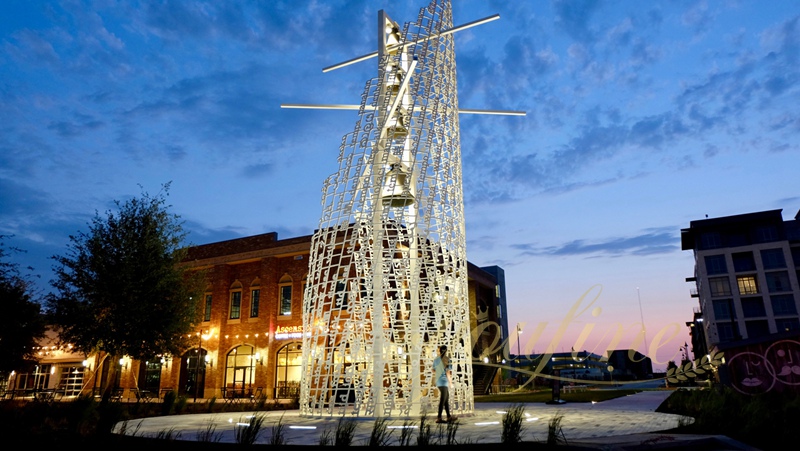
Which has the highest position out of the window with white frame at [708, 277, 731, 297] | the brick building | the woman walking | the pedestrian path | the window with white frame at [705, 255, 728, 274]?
the window with white frame at [705, 255, 728, 274]

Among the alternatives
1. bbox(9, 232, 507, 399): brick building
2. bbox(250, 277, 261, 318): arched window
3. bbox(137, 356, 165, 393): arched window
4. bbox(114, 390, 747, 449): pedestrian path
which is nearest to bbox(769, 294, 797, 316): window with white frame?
bbox(9, 232, 507, 399): brick building

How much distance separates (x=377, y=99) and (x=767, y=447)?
976 centimetres

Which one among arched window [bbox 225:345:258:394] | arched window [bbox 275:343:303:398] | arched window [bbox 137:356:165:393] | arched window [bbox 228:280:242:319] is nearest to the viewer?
arched window [bbox 275:343:303:398]

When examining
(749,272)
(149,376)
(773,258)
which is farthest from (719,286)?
(149,376)

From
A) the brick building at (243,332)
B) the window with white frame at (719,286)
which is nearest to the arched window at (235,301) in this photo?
the brick building at (243,332)

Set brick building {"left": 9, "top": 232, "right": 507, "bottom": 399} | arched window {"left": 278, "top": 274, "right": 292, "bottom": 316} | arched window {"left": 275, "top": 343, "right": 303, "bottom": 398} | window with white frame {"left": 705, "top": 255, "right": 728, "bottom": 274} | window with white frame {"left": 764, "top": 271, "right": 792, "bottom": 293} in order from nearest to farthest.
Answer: arched window {"left": 275, "top": 343, "right": 303, "bottom": 398} → brick building {"left": 9, "top": 232, "right": 507, "bottom": 399} → arched window {"left": 278, "top": 274, "right": 292, "bottom": 316} → window with white frame {"left": 764, "top": 271, "right": 792, "bottom": 293} → window with white frame {"left": 705, "top": 255, "right": 728, "bottom": 274}

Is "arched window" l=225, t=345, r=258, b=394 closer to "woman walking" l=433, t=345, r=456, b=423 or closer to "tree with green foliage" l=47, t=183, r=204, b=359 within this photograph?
"tree with green foliage" l=47, t=183, r=204, b=359

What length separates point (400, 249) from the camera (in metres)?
11.9

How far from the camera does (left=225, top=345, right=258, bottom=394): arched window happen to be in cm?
3134

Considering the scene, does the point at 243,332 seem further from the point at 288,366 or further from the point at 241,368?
the point at 288,366

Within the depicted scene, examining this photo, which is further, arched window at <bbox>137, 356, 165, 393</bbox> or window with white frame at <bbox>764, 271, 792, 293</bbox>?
window with white frame at <bbox>764, 271, 792, 293</bbox>

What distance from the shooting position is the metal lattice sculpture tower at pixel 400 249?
11.3 metres

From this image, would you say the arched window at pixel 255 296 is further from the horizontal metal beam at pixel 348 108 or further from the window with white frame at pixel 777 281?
the window with white frame at pixel 777 281

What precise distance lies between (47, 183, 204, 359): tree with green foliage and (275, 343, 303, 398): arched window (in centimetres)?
915
